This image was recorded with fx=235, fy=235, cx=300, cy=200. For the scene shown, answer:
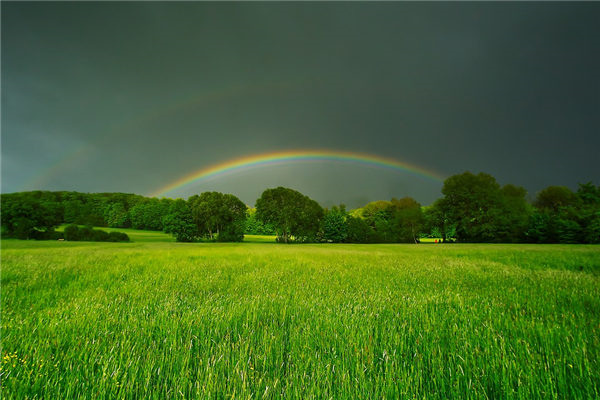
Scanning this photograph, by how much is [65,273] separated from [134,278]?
82.4 inches

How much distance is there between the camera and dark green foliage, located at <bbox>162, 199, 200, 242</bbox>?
53438 millimetres

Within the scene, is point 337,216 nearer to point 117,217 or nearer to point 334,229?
point 334,229

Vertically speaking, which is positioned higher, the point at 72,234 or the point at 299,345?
the point at 299,345

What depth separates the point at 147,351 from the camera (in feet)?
6.50

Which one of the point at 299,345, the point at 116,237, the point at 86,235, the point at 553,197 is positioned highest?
the point at 553,197

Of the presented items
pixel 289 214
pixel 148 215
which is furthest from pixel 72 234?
pixel 289 214

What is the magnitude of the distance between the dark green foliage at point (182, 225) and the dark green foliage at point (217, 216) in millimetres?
1096

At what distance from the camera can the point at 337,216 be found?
66938 millimetres

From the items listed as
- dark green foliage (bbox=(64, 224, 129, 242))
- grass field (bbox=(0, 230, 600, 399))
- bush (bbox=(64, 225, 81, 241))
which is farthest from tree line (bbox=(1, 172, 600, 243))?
grass field (bbox=(0, 230, 600, 399))

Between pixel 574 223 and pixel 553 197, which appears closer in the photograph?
pixel 574 223

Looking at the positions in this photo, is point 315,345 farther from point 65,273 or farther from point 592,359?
point 65,273

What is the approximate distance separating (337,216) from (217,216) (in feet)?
106

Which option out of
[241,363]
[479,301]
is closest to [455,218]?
[479,301]

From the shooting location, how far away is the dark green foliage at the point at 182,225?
53438mm
